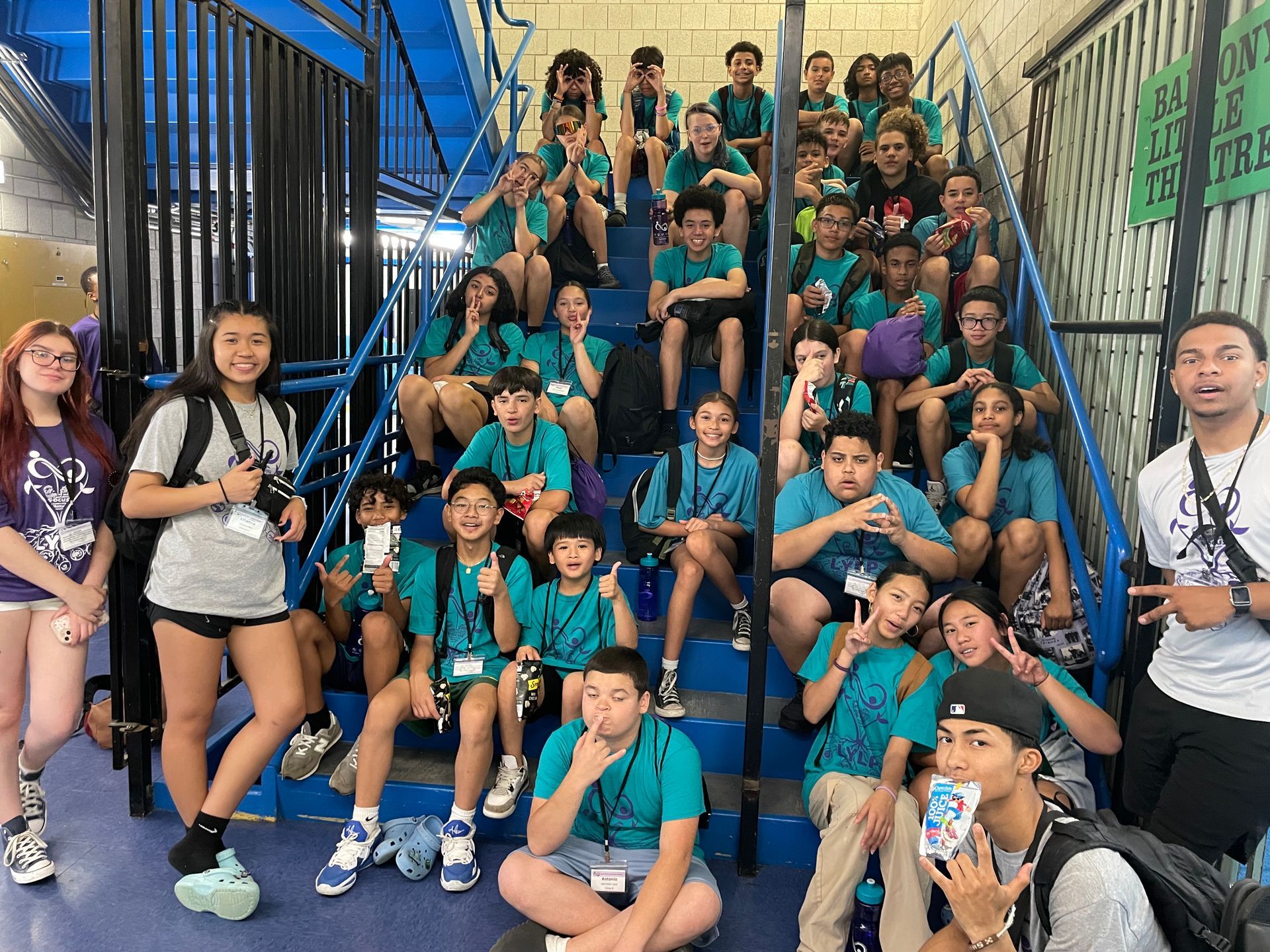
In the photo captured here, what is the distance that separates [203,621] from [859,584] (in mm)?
1942

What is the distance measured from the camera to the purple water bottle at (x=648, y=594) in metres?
3.45

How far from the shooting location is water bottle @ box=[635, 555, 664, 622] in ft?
11.3

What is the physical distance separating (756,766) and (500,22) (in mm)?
7466

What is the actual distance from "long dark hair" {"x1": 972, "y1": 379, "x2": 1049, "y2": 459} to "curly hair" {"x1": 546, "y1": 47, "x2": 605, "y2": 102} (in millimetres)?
3663

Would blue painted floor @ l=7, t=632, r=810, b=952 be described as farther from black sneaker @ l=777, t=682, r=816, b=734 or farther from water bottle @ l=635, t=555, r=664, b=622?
water bottle @ l=635, t=555, r=664, b=622

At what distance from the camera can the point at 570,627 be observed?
3018mm

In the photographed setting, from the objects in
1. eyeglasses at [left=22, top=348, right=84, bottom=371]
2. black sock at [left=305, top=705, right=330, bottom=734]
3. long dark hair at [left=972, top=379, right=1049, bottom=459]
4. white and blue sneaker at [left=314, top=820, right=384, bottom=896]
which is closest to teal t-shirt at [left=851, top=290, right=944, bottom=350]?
long dark hair at [left=972, top=379, right=1049, bottom=459]

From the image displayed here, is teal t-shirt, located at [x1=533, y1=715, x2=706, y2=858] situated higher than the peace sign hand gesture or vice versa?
the peace sign hand gesture

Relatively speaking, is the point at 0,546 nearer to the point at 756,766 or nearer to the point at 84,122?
the point at 756,766

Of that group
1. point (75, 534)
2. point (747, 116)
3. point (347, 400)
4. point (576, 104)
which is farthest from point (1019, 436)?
point (576, 104)


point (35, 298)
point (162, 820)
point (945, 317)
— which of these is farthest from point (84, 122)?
point (945, 317)

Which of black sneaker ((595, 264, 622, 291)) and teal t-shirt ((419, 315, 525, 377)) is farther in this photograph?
black sneaker ((595, 264, 622, 291))

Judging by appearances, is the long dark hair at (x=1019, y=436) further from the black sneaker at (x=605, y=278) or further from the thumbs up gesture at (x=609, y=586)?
the black sneaker at (x=605, y=278)

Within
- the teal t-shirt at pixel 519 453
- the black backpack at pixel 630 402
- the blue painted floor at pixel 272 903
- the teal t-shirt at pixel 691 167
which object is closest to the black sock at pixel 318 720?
the blue painted floor at pixel 272 903
